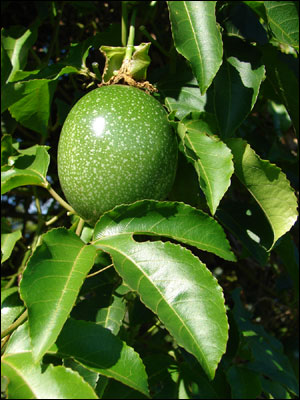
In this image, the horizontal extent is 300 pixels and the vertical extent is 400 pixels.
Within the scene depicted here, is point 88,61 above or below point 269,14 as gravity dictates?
below

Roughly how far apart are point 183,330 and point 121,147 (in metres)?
0.41

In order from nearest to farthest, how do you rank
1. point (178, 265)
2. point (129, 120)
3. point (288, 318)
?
point (178, 265)
point (129, 120)
point (288, 318)

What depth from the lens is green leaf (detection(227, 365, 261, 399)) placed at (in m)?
1.49

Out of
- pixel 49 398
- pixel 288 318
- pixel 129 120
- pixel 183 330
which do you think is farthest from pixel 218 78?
pixel 288 318

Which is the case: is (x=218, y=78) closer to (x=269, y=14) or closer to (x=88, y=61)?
(x=269, y=14)

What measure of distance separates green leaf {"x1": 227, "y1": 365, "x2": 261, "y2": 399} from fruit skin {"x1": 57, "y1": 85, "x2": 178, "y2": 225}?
2.55 ft

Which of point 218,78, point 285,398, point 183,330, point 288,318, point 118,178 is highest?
point 218,78

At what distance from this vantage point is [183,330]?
0.84 m

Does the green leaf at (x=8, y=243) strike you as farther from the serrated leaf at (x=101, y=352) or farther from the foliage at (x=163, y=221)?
the serrated leaf at (x=101, y=352)

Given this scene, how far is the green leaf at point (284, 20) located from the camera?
1.15 meters

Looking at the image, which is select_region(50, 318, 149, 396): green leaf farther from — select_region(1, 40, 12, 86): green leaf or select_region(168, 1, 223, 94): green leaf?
select_region(1, 40, 12, 86): green leaf

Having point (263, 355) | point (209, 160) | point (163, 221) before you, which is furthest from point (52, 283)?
point (263, 355)

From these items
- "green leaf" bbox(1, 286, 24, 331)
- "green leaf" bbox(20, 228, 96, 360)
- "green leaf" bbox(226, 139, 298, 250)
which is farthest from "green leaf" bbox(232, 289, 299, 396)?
"green leaf" bbox(20, 228, 96, 360)

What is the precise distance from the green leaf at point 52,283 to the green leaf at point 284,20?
0.70 m
